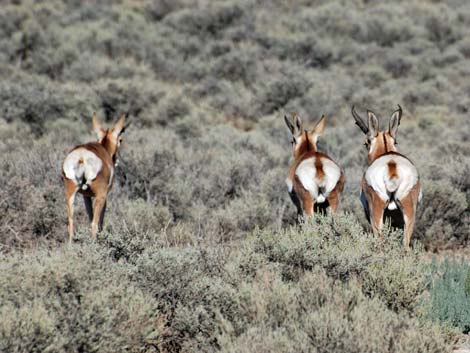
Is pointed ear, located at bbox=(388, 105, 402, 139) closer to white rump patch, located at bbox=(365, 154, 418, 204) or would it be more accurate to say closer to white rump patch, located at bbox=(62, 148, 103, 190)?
white rump patch, located at bbox=(365, 154, 418, 204)

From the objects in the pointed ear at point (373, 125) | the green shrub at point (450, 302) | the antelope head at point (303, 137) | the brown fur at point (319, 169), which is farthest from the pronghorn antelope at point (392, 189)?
the antelope head at point (303, 137)

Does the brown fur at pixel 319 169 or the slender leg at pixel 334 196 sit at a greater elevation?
the brown fur at pixel 319 169

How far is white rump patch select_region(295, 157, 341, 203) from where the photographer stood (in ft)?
23.6

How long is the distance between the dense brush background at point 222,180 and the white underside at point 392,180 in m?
0.56

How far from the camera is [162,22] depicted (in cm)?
2608

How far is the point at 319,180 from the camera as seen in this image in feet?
23.6

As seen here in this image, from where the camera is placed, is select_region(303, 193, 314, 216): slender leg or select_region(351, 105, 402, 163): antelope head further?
select_region(351, 105, 402, 163): antelope head

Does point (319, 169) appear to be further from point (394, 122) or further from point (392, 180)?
point (394, 122)

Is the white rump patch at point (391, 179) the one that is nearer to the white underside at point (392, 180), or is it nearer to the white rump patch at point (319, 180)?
the white underside at point (392, 180)

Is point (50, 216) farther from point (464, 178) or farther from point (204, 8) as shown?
point (204, 8)

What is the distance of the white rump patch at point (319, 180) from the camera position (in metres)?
7.18

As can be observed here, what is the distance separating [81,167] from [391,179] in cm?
335

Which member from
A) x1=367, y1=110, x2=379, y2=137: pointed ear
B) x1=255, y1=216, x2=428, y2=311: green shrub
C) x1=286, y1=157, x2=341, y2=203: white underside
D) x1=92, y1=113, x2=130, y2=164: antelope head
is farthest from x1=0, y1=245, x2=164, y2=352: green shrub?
x1=367, y1=110, x2=379, y2=137: pointed ear

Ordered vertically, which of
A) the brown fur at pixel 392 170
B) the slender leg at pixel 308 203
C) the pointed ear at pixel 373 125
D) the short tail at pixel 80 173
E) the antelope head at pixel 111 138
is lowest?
the slender leg at pixel 308 203
